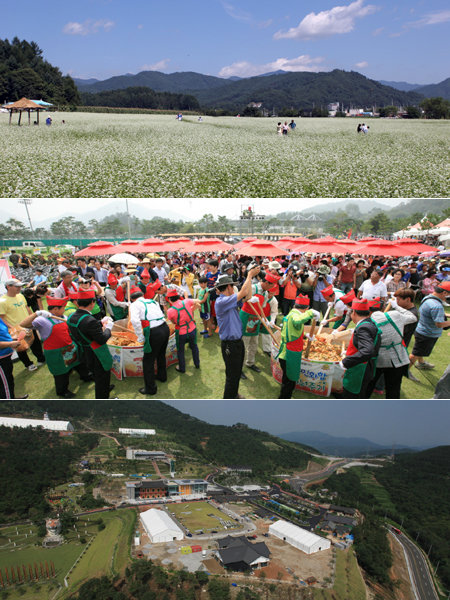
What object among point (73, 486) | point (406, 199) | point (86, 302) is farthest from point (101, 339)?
point (406, 199)

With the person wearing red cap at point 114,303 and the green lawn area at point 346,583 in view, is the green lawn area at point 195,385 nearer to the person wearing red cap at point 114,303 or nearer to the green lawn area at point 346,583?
the person wearing red cap at point 114,303

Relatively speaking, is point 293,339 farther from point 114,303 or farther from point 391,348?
point 114,303

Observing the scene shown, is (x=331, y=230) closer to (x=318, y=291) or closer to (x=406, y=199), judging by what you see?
(x=406, y=199)

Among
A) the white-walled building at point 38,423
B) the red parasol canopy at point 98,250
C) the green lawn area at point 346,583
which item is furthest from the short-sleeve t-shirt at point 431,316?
the red parasol canopy at point 98,250

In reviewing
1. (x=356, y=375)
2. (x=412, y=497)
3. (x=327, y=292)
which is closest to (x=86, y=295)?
→ (x=356, y=375)

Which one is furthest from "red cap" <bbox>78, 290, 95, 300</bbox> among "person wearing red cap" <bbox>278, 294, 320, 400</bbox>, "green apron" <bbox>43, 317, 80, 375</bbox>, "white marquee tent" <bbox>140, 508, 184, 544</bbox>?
"white marquee tent" <bbox>140, 508, 184, 544</bbox>

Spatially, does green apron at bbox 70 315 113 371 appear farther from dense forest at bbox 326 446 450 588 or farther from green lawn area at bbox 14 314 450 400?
dense forest at bbox 326 446 450 588

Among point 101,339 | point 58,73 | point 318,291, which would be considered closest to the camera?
point 101,339
